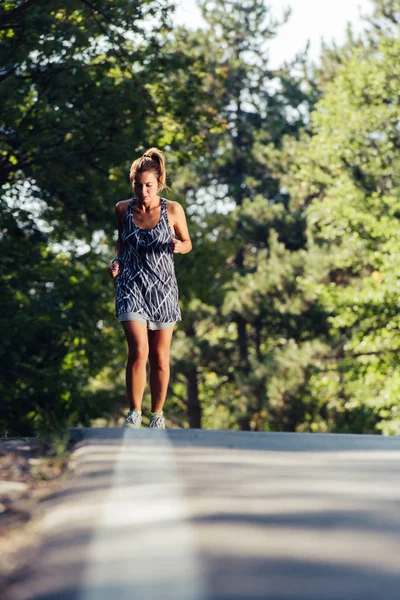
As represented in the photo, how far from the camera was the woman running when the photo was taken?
23.1ft

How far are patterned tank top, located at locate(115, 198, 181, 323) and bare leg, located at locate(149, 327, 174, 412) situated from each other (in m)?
0.15

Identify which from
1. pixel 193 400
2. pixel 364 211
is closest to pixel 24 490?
pixel 364 211

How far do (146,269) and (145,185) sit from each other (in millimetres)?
558

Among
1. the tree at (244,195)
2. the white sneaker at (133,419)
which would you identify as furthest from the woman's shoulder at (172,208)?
the tree at (244,195)

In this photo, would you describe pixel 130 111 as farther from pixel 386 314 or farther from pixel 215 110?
pixel 386 314

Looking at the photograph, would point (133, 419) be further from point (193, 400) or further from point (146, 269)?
point (193, 400)

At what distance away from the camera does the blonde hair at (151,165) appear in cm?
689

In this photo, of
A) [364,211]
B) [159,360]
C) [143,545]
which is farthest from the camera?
[364,211]

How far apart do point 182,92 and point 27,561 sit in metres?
16.8

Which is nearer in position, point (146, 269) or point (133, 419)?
point (133, 419)

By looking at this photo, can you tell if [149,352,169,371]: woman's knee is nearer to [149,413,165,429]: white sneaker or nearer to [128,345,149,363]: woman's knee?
[128,345,149,363]: woman's knee

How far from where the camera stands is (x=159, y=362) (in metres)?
7.37

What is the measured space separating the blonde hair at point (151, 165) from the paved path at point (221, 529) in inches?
94.4

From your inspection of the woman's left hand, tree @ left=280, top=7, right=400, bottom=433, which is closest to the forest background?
tree @ left=280, top=7, right=400, bottom=433
